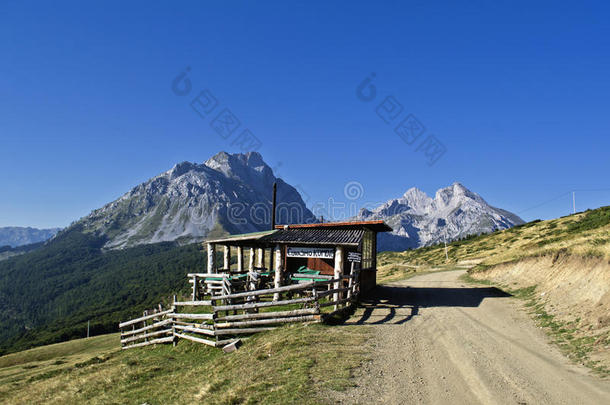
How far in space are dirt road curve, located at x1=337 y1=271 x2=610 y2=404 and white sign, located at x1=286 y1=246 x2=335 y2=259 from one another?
14.3 ft

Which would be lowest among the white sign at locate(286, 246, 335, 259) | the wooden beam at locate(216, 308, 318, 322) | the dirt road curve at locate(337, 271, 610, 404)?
the dirt road curve at locate(337, 271, 610, 404)

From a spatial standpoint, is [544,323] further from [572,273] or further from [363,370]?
[363,370]

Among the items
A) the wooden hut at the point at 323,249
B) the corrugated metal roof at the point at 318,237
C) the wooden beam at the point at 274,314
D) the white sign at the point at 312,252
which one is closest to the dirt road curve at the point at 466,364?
the wooden beam at the point at 274,314

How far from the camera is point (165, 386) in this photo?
37.6ft

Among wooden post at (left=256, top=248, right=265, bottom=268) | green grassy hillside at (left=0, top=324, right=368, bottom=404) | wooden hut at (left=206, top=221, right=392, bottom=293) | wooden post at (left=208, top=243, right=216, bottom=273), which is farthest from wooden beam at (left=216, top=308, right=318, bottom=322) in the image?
wooden post at (left=256, top=248, right=265, bottom=268)

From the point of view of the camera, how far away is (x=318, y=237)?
830 inches

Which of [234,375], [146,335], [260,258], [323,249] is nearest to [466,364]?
[234,375]

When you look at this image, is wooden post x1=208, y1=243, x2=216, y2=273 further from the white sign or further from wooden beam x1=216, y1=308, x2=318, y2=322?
wooden beam x1=216, y1=308, x2=318, y2=322

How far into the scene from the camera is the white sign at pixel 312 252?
20.7 m

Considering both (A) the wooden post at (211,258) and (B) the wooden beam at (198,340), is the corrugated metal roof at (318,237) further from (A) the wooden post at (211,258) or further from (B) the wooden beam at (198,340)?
(A) the wooden post at (211,258)

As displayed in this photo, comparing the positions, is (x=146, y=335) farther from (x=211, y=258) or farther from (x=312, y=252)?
(x=312, y=252)

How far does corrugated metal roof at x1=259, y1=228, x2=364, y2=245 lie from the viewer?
19750 millimetres

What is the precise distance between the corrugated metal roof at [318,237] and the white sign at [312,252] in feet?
2.43

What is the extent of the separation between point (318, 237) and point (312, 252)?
980mm
